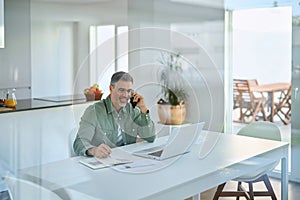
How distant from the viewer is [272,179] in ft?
10.00

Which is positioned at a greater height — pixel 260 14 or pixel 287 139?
pixel 260 14

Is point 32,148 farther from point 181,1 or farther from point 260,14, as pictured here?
point 181,1

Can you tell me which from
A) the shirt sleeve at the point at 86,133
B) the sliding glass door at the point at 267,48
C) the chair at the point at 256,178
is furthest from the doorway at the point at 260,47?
the shirt sleeve at the point at 86,133

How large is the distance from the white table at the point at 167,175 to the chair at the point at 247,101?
897mm

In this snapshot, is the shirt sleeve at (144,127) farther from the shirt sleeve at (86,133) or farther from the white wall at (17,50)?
the white wall at (17,50)

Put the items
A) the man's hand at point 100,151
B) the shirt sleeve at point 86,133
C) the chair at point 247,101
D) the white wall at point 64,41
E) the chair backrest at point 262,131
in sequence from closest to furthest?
the man's hand at point 100,151 < the shirt sleeve at point 86,133 < the chair backrest at point 262,131 < the chair at point 247,101 < the white wall at point 64,41

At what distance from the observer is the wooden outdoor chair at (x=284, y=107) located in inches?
140

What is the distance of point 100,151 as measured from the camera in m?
2.46

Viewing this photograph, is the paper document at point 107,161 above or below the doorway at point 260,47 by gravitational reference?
below

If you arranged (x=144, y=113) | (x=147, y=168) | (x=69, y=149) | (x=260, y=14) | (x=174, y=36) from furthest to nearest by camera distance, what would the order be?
(x=174, y=36), (x=260, y=14), (x=144, y=113), (x=69, y=149), (x=147, y=168)

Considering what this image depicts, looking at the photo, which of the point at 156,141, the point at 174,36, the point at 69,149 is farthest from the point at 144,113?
the point at 174,36

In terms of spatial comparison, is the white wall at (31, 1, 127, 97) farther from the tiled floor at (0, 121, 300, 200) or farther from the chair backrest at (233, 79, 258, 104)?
the tiled floor at (0, 121, 300, 200)

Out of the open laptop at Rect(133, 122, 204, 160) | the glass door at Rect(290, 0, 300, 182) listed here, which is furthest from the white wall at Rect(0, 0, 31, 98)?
the glass door at Rect(290, 0, 300, 182)

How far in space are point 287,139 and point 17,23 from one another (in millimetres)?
3412
